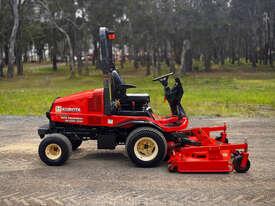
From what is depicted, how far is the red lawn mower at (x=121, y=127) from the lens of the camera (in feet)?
25.2

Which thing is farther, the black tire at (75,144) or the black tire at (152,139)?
the black tire at (75,144)

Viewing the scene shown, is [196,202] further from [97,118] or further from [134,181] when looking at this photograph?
[97,118]

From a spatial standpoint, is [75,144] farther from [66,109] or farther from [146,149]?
[146,149]

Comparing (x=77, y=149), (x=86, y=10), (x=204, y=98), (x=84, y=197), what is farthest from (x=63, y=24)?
(x=84, y=197)

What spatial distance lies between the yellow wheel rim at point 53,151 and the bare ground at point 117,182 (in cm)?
21

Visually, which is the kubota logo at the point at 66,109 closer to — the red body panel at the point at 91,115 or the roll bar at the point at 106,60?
the red body panel at the point at 91,115

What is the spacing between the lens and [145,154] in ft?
25.6

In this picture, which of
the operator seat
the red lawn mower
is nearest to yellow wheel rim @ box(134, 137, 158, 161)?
the red lawn mower

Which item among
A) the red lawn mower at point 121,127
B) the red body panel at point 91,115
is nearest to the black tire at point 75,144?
the red lawn mower at point 121,127

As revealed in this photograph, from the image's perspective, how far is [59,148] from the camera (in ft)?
26.3

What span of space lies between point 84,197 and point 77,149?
125 inches

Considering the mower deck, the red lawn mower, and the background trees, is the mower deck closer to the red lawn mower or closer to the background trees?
the red lawn mower

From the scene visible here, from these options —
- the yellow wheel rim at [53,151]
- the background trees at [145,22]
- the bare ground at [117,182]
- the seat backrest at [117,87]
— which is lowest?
the bare ground at [117,182]

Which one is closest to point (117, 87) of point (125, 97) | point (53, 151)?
point (125, 97)
